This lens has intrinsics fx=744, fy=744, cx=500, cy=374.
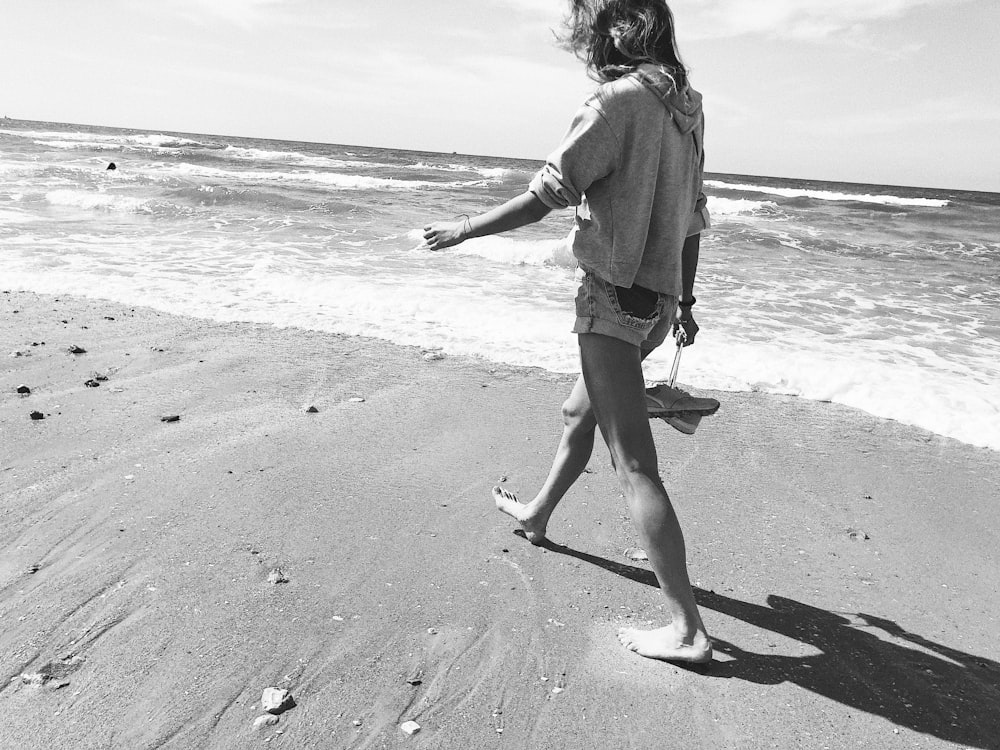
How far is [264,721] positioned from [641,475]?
122cm

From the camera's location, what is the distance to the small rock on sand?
1894 mm

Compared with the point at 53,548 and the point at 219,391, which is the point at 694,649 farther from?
the point at 219,391

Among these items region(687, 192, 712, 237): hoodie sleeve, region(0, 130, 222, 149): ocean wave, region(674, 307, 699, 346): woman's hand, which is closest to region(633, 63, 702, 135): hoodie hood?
region(687, 192, 712, 237): hoodie sleeve

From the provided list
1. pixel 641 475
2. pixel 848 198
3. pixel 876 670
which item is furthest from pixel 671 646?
pixel 848 198

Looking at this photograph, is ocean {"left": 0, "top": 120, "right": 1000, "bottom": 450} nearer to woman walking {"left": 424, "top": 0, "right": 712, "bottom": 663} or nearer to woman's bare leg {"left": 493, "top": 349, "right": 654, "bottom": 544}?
woman walking {"left": 424, "top": 0, "right": 712, "bottom": 663}

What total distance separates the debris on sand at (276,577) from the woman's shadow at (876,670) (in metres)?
1.42

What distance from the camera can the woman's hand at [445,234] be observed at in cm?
210

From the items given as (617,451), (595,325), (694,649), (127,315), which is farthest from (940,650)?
(127,315)

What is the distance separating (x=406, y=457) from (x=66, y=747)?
197 cm

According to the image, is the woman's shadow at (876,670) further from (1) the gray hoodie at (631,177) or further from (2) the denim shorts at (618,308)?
(1) the gray hoodie at (631,177)

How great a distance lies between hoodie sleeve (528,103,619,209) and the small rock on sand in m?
1.53

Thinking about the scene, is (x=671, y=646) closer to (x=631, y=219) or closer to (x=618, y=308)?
(x=618, y=308)

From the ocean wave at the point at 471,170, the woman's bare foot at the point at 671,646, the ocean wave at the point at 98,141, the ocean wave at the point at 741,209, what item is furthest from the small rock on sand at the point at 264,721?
the ocean wave at the point at 98,141

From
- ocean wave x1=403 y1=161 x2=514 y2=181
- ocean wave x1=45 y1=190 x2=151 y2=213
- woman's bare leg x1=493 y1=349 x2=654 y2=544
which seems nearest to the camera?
woman's bare leg x1=493 y1=349 x2=654 y2=544
